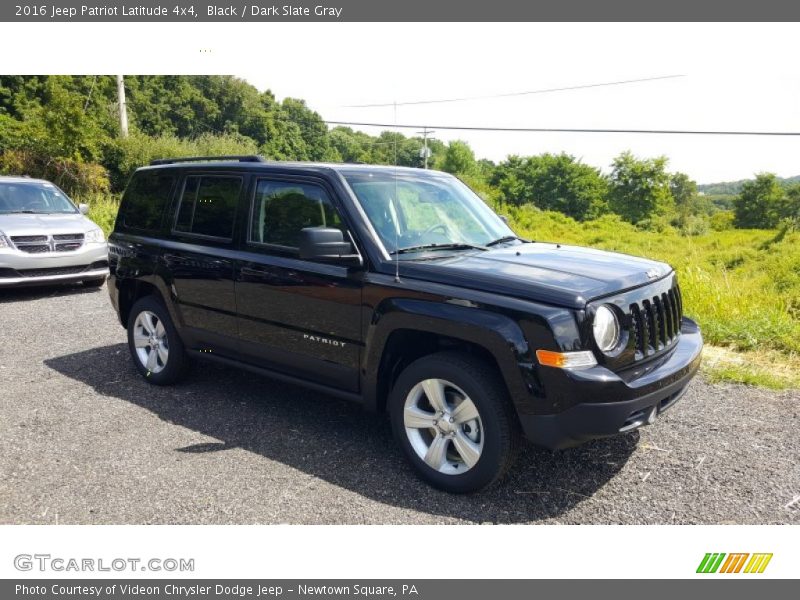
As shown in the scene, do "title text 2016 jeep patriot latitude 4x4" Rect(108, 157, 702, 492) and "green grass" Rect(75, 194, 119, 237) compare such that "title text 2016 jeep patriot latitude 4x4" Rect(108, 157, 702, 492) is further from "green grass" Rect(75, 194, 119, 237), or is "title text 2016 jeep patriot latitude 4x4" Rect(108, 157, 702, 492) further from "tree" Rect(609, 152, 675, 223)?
"tree" Rect(609, 152, 675, 223)

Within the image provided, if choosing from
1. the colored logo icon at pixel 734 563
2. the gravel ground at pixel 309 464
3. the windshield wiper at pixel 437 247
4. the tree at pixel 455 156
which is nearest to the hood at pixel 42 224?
the gravel ground at pixel 309 464

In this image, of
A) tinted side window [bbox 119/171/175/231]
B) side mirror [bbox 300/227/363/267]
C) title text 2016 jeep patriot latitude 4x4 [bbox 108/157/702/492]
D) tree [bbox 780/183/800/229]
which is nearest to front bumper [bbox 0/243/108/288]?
tinted side window [bbox 119/171/175/231]

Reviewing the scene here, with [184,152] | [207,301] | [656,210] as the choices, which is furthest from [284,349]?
[656,210]

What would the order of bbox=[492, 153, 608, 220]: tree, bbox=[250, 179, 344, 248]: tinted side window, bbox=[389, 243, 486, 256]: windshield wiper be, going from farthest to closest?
bbox=[492, 153, 608, 220]: tree
bbox=[250, 179, 344, 248]: tinted side window
bbox=[389, 243, 486, 256]: windshield wiper

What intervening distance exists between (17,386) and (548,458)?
460 cm

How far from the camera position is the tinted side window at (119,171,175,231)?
17.0 ft

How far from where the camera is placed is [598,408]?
3.04m

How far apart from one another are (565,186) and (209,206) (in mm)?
76484

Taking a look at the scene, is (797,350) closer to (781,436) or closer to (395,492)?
(781,436)

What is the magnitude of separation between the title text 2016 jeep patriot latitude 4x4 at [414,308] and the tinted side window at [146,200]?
0.03 metres

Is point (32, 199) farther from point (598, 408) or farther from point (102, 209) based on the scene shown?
point (598, 408)

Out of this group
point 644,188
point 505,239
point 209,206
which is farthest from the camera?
point 644,188

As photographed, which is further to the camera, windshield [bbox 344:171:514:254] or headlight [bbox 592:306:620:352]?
windshield [bbox 344:171:514:254]

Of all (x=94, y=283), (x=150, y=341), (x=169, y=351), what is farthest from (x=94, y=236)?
(x=169, y=351)
